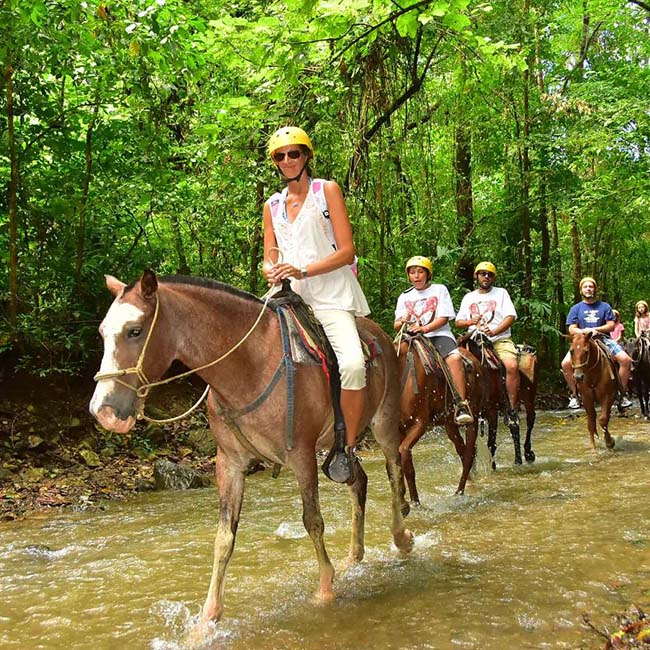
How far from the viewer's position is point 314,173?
462 inches

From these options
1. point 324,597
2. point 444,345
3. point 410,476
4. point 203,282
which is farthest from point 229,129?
point 324,597

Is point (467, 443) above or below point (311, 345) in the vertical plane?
below

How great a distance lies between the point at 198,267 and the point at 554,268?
12931mm

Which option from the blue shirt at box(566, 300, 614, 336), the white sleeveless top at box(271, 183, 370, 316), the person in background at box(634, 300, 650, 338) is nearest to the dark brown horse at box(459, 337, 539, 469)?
the blue shirt at box(566, 300, 614, 336)

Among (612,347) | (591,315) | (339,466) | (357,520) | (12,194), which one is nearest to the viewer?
(339,466)

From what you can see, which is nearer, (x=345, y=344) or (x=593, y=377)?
(x=345, y=344)

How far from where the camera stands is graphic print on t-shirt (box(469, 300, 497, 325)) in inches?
396

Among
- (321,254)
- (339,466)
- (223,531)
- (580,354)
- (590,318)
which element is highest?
(321,254)

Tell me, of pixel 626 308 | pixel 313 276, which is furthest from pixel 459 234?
pixel 626 308

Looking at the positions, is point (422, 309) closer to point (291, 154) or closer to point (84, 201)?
point (291, 154)

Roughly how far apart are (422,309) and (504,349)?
2743mm

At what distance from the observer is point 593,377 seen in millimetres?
11656

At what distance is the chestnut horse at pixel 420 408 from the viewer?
7664mm

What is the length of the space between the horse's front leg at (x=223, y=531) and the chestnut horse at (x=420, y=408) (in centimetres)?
333
